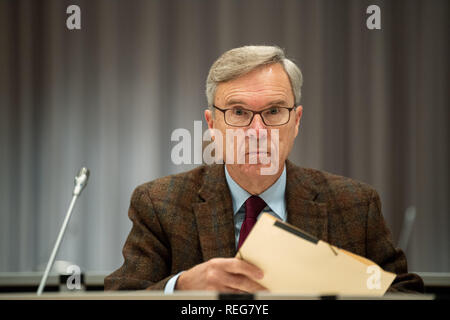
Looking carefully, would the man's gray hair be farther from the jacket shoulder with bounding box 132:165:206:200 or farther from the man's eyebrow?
the jacket shoulder with bounding box 132:165:206:200

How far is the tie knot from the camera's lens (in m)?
1.45

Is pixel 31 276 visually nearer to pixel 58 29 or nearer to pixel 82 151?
pixel 82 151

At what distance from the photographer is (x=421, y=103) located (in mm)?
3482

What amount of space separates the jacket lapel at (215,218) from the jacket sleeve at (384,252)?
460 mm

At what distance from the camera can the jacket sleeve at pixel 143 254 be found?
4.41 ft

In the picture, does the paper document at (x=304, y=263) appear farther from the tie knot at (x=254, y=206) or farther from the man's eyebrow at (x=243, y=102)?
the man's eyebrow at (x=243, y=102)

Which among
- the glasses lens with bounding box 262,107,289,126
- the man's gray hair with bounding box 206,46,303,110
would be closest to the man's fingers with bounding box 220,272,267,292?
the glasses lens with bounding box 262,107,289,126

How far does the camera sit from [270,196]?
1513mm

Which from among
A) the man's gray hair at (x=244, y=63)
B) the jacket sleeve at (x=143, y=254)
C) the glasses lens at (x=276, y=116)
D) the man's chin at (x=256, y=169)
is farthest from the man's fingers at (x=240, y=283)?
the man's gray hair at (x=244, y=63)

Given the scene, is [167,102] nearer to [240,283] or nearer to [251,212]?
[251,212]

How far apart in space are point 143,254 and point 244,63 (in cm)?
69

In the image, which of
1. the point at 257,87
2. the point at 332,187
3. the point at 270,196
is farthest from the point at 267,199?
the point at 257,87

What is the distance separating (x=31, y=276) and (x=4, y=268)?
2129 mm

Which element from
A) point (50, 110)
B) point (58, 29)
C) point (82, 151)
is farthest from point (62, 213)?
point (58, 29)
